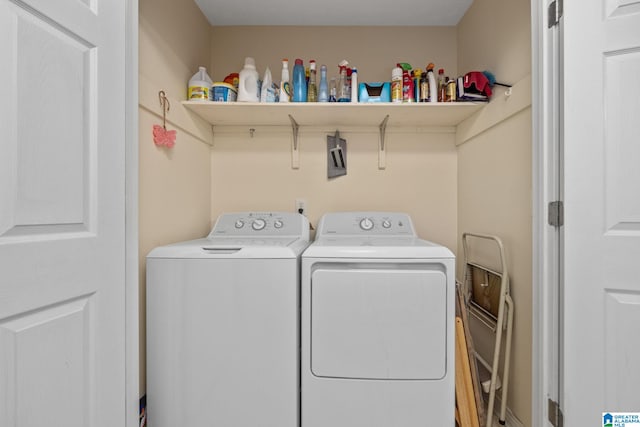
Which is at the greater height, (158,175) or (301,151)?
(301,151)

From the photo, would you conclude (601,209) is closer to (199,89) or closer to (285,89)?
(285,89)

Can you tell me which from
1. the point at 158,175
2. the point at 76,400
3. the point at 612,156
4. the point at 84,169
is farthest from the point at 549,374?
the point at 158,175

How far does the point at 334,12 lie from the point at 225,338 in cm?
214

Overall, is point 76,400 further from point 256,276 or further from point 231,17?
point 231,17

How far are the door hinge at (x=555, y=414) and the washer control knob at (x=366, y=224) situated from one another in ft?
3.83

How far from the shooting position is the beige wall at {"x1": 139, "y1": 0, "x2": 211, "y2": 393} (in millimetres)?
1506

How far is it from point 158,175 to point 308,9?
4.91 ft

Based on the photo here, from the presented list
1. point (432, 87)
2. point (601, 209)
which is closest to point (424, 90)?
point (432, 87)

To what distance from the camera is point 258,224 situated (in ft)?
6.50

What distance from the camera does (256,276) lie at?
1396mm

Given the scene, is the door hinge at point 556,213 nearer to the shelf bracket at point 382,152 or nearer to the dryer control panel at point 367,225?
the dryer control panel at point 367,225

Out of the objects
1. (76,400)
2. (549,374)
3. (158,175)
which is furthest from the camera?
(158,175)

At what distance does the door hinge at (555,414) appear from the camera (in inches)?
46.6

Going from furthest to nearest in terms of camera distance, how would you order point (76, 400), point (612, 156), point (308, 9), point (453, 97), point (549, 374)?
point (308, 9)
point (453, 97)
point (549, 374)
point (612, 156)
point (76, 400)
